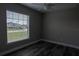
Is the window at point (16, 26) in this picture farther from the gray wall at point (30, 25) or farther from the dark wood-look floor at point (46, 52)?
the dark wood-look floor at point (46, 52)

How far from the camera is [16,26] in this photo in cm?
331

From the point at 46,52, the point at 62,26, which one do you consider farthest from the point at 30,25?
the point at 62,26

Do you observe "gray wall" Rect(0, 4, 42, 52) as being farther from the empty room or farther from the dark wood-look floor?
the dark wood-look floor

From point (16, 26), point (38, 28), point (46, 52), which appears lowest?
point (46, 52)

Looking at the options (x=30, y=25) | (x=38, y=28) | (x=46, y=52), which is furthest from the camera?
(x=38, y=28)

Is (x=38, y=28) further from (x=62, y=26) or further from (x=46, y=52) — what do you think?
(x=46, y=52)

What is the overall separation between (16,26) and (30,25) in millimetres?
992

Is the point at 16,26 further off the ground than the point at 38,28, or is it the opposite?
the point at 16,26

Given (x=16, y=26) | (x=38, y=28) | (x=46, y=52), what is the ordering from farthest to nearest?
1. (x=38, y=28)
2. (x=16, y=26)
3. (x=46, y=52)

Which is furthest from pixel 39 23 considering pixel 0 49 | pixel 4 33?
pixel 0 49

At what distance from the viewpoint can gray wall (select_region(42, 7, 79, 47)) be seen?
360cm

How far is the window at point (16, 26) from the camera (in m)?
2.87

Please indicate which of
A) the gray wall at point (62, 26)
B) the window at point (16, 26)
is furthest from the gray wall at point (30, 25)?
the gray wall at point (62, 26)

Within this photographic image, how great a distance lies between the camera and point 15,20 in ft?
10.6
